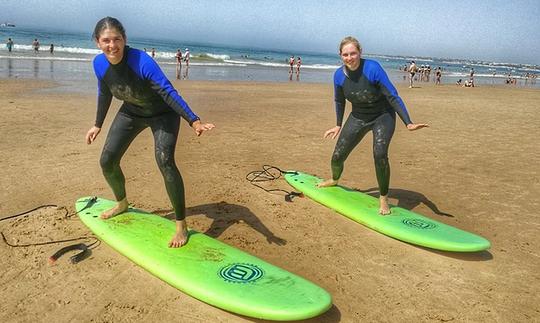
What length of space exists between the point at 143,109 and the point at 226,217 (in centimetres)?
174

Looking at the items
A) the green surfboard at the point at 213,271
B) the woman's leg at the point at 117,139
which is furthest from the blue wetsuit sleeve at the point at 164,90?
the green surfboard at the point at 213,271

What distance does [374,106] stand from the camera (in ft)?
16.1

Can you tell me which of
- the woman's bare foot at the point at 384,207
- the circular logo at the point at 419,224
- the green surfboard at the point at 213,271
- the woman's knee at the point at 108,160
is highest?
the woman's knee at the point at 108,160

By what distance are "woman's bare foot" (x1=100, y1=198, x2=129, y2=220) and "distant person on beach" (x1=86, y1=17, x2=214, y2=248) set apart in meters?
0.42

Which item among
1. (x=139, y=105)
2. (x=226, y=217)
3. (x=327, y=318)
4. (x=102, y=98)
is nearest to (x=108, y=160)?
(x=102, y=98)

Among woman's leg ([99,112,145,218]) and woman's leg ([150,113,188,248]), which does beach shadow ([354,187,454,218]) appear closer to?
woman's leg ([150,113,188,248])

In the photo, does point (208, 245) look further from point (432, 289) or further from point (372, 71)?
point (372, 71)

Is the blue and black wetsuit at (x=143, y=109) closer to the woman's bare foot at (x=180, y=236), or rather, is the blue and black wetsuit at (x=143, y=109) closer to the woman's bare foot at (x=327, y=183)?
the woman's bare foot at (x=180, y=236)

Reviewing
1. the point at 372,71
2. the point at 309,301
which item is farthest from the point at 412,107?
the point at 309,301

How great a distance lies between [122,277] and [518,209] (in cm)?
531

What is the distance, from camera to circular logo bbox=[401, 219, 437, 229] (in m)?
4.57

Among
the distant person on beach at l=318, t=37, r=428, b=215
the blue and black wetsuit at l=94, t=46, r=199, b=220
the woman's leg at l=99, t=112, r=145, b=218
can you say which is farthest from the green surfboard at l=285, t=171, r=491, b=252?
the woman's leg at l=99, t=112, r=145, b=218

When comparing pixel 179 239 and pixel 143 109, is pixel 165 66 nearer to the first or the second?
pixel 143 109

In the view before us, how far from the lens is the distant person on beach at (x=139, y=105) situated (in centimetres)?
348
